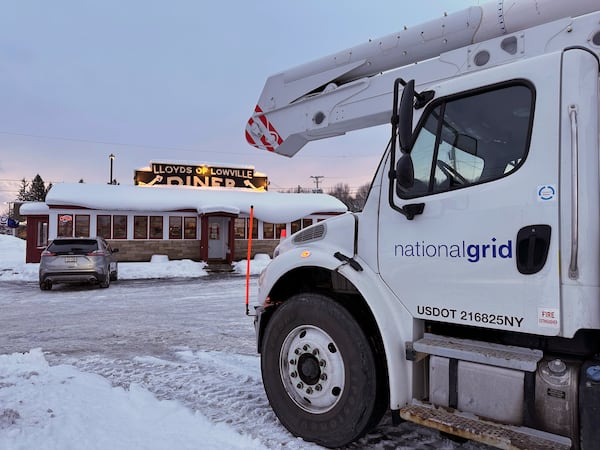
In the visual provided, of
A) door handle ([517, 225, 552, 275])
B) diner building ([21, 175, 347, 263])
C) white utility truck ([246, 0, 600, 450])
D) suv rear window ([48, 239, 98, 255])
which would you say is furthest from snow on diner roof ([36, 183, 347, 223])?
door handle ([517, 225, 552, 275])

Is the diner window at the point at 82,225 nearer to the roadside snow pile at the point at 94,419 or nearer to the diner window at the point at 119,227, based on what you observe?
the diner window at the point at 119,227

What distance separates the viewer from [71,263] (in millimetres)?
13859

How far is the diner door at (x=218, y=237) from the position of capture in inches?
980

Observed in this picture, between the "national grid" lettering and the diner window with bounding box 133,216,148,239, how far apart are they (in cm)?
2272

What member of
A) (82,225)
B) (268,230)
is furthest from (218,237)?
(82,225)

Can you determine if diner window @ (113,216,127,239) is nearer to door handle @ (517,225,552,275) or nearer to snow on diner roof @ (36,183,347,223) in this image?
snow on diner roof @ (36,183,347,223)

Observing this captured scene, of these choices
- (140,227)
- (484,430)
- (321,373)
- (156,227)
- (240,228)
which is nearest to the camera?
(484,430)

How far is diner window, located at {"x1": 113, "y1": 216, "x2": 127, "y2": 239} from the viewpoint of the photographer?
23.4 m

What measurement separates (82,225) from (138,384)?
20.5m

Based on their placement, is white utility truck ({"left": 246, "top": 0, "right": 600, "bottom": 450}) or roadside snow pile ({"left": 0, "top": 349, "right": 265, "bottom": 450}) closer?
white utility truck ({"left": 246, "top": 0, "right": 600, "bottom": 450})

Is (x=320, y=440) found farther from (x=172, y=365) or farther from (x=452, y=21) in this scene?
(x=452, y=21)

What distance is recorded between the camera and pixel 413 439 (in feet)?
11.8

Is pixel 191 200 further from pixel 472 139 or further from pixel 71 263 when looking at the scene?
pixel 472 139

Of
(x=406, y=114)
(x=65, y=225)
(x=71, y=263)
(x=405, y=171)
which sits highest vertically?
(x=406, y=114)
